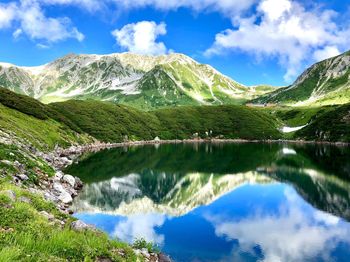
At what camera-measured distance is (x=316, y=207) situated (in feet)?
195

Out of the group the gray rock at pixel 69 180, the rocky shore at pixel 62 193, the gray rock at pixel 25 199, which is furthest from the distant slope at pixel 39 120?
the gray rock at pixel 25 199

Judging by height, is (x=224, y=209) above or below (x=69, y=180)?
below

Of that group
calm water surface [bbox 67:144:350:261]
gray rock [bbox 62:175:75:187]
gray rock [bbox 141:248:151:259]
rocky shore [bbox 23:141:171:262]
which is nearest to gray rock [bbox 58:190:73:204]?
rocky shore [bbox 23:141:171:262]

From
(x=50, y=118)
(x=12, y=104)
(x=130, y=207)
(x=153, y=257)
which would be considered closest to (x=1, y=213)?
(x=153, y=257)

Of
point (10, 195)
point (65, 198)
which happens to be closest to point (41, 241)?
point (10, 195)

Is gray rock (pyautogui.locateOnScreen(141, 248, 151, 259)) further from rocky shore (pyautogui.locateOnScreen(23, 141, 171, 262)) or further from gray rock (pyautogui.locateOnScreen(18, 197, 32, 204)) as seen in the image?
gray rock (pyautogui.locateOnScreen(18, 197, 32, 204))

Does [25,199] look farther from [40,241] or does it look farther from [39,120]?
[39,120]

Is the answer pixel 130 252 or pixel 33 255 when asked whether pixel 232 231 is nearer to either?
pixel 130 252

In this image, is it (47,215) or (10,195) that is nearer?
(10,195)

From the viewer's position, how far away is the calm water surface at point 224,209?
38.8 m

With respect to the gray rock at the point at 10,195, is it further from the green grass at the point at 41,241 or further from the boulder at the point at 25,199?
the boulder at the point at 25,199

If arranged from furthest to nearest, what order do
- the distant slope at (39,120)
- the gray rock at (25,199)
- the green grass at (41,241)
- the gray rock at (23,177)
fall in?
the distant slope at (39,120) < the gray rock at (23,177) < the gray rock at (25,199) < the green grass at (41,241)

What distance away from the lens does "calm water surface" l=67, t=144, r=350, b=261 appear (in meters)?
38.8

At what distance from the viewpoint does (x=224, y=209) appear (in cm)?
5831
